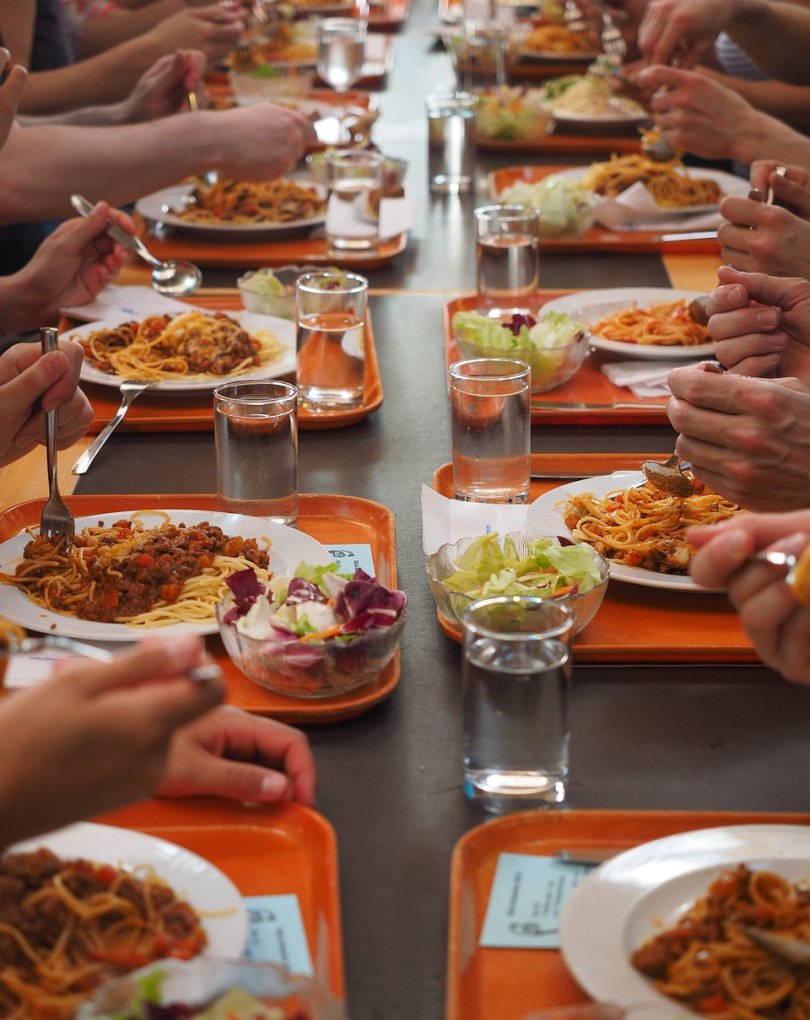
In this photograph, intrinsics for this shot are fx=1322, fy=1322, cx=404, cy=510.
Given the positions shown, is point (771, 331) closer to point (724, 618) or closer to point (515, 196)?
point (724, 618)

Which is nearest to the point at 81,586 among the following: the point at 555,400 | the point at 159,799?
the point at 159,799

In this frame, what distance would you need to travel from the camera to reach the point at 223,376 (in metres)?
2.50

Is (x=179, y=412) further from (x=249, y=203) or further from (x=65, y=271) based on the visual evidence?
(x=249, y=203)

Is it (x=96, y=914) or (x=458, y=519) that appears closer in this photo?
(x=96, y=914)

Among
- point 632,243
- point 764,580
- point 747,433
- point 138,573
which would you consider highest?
point 764,580

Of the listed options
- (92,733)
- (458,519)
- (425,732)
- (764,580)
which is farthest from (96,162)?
(92,733)

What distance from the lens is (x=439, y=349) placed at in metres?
2.83

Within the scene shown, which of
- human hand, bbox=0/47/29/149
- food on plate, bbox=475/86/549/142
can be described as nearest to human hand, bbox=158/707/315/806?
human hand, bbox=0/47/29/149

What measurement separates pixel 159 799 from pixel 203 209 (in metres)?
2.58

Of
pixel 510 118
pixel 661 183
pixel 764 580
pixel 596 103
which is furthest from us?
A: pixel 596 103

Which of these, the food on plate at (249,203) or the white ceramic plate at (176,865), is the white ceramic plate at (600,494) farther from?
the food on plate at (249,203)

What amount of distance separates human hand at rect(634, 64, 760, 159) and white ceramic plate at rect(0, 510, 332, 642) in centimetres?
211

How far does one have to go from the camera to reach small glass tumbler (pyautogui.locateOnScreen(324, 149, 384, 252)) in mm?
3436

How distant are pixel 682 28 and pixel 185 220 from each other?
1.52 metres
